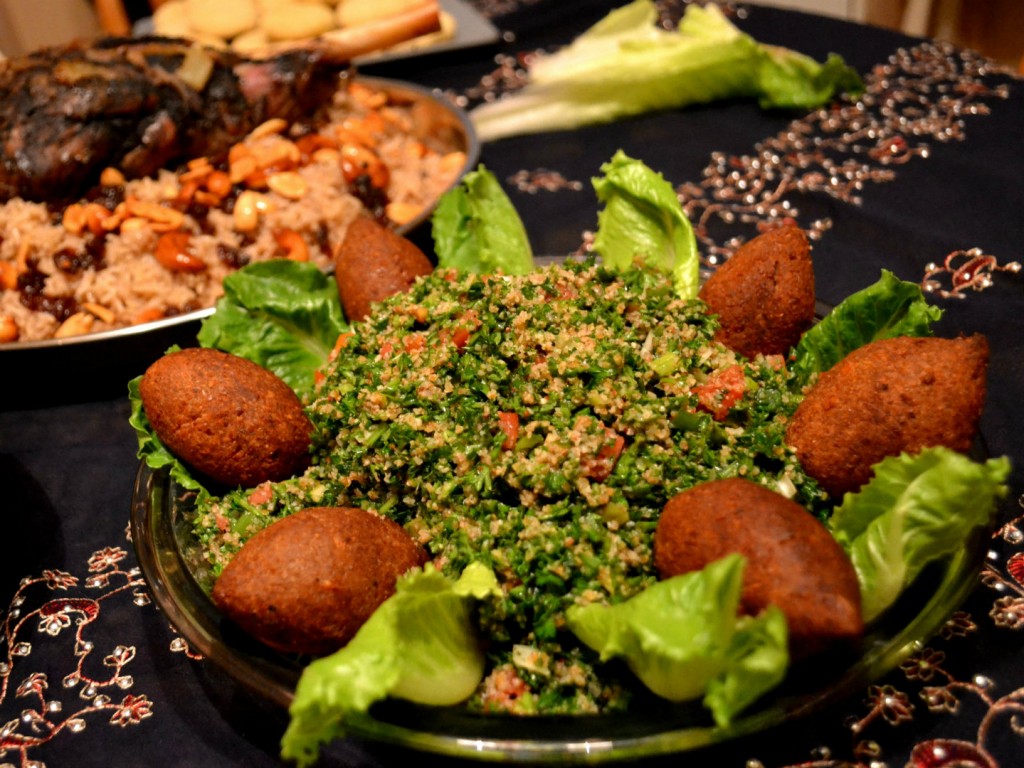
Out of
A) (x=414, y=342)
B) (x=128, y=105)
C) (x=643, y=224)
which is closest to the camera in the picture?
(x=414, y=342)

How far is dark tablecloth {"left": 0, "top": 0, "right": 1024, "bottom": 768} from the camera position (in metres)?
1.58

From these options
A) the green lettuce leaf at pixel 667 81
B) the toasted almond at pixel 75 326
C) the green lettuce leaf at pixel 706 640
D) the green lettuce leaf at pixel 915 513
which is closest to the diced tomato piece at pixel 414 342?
the green lettuce leaf at pixel 706 640

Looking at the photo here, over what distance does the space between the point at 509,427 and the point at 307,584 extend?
496 millimetres

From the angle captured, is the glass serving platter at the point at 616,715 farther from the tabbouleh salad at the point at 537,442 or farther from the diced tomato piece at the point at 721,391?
the diced tomato piece at the point at 721,391

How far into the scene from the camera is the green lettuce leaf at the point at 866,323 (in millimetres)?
1825

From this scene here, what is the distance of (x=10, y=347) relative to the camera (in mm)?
2434

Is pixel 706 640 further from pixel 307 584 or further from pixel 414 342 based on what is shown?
pixel 414 342

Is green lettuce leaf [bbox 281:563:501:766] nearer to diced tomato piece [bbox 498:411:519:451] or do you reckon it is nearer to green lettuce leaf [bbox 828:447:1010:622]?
diced tomato piece [bbox 498:411:519:451]

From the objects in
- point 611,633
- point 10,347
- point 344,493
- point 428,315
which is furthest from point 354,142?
point 611,633

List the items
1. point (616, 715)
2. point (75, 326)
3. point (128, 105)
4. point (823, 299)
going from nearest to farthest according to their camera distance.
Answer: point (616, 715) < point (75, 326) < point (823, 299) < point (128, 105)

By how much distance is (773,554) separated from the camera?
4.17 feet

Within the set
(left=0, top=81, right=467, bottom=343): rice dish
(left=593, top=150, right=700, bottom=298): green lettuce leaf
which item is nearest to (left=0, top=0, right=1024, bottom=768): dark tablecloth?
(left=0, top=81, right=467, bottom=343): rice dish

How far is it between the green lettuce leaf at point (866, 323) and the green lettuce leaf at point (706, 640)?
84 cm

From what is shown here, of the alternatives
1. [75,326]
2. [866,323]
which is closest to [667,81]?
[866,323]
